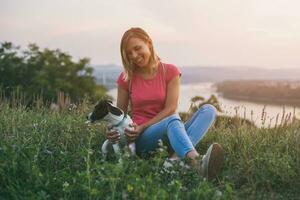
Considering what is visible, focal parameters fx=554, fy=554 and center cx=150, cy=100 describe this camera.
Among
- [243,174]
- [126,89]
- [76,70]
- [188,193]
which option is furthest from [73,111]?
[76,70]

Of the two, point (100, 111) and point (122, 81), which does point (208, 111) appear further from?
point (100, 111)

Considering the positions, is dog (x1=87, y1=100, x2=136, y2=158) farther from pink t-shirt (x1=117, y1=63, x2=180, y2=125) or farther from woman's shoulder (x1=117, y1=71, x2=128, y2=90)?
woman's shoulder (x1=117, y1=71, x2=128, y2=90)

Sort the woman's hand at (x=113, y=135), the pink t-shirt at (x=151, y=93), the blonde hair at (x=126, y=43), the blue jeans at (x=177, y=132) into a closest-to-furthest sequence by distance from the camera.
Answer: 1. the blue jeans at (x=177, y=132)
2. the woman's hand at (x=113, y=135)
3. the blonde hair at (x=126, y=43)
4. the pink t-shirt at (x=151, y=93)

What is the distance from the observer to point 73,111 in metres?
6.49

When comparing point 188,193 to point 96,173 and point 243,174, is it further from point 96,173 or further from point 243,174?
point 243,174

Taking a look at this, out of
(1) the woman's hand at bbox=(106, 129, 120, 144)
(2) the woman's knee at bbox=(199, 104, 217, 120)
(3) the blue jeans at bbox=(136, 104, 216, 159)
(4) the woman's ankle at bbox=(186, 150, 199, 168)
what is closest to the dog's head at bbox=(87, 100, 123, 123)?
(1) the woman's hand at bbox=(106, 129, 120, 144)

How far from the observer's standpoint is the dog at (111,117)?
432cm

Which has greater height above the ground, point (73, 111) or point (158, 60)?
point (158, 60)

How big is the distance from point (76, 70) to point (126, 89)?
123ft

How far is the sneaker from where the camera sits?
3955 millimetres

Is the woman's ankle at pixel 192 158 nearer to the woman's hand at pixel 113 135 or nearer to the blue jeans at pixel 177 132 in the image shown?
the blue jeans at pixel 177 132

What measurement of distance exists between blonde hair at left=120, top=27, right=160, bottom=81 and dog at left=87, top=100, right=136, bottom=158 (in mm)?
511

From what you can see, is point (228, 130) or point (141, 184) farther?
point (228, 130)

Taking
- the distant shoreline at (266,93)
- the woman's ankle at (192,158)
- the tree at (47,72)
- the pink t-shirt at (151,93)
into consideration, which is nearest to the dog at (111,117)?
the pink t-shirt at (151,93)
